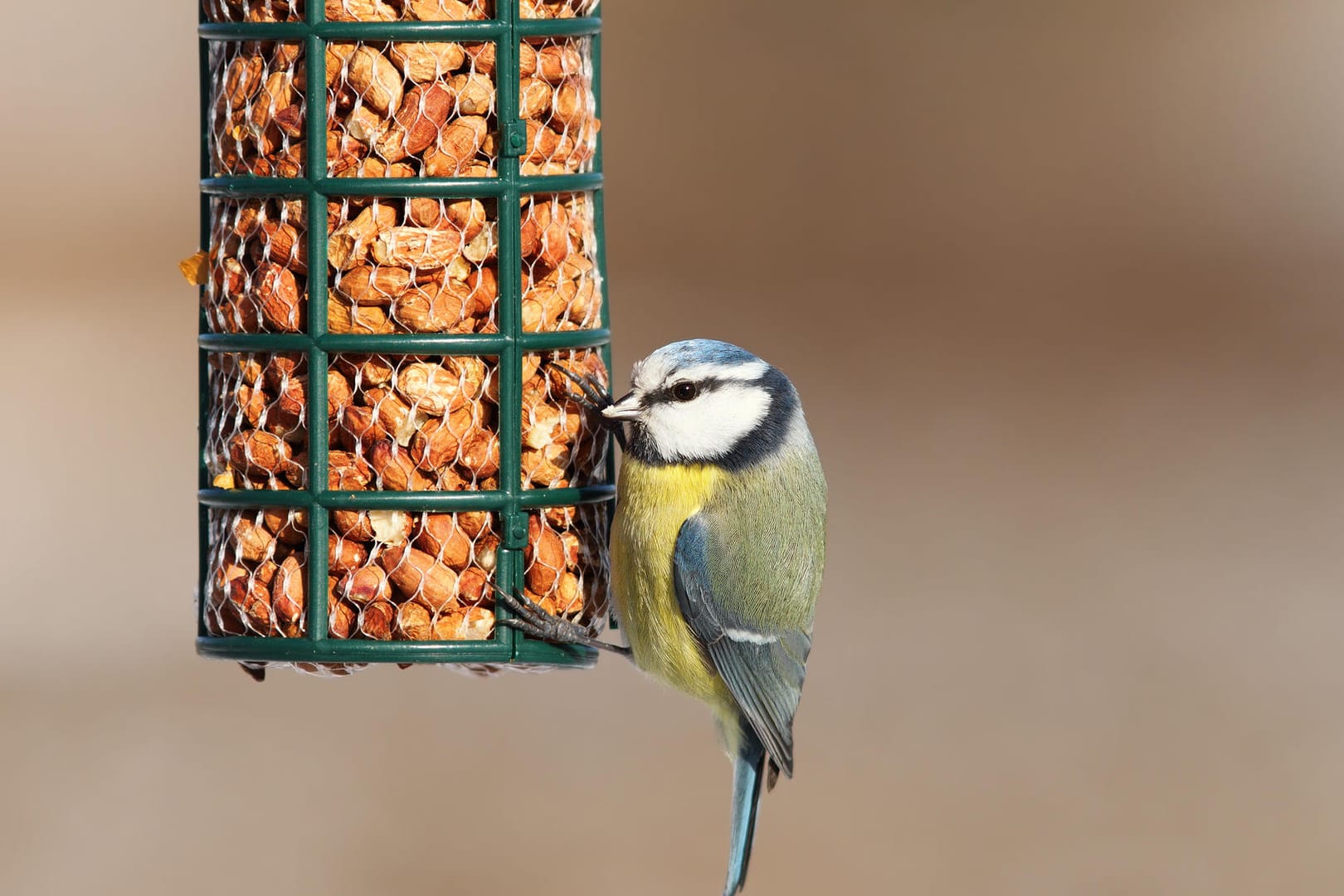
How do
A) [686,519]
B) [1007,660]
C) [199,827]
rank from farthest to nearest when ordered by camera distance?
[1007,660] < [199,827] < [686,519]

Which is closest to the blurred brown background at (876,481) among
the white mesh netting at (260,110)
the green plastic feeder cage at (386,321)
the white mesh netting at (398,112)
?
the green plastic feeder cage at (386,321)

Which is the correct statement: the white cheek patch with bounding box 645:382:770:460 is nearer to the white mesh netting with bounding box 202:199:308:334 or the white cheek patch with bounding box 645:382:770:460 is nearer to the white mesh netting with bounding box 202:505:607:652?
the white mesh netting with bounding box 202:505:607:652

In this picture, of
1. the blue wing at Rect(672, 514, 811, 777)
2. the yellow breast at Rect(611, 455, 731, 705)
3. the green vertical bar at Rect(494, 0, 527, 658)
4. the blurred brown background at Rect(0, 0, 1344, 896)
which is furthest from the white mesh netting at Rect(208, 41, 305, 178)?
the blurred brown background at Rect(0, 0, 1344, 896)

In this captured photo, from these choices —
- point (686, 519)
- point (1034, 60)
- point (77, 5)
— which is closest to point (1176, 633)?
point (1034, 60)

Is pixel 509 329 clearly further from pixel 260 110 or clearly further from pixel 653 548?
pixel 260 110

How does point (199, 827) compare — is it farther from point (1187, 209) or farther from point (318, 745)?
point (1187, 209)

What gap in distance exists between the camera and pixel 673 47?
9.74m

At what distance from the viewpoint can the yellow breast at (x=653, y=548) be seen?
320 centimetres

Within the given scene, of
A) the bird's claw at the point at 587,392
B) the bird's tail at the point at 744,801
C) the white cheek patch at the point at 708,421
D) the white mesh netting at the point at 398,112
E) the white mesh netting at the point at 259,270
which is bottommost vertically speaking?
the bird's tail at the point at 744,801

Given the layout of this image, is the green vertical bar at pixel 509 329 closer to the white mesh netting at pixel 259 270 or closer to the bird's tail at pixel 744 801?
the white mesh netting at pixel 259 270

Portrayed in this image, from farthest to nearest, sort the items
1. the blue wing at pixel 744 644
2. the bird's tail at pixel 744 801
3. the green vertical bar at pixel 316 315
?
the bird's tail at pixel 744 801, the blue wing at pixel 744 644, the green vertical bar at pixel 316 315

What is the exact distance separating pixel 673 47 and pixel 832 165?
112 cm

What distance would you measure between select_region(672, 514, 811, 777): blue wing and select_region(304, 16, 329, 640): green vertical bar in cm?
65

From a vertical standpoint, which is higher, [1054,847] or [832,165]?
[832,165]
